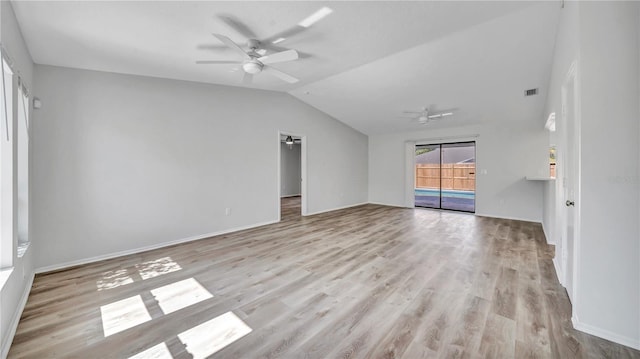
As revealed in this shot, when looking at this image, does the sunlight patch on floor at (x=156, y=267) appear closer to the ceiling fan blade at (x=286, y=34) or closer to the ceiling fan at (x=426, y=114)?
the ceiling fan blade at (x=286, y=34)

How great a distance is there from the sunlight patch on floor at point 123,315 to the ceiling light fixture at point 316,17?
3.03 meters

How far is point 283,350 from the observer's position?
1637 mm

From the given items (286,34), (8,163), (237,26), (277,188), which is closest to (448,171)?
(277,188)

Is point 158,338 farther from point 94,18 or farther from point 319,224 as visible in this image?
point 319,224

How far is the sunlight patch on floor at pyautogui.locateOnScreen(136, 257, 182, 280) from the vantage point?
2846 mm

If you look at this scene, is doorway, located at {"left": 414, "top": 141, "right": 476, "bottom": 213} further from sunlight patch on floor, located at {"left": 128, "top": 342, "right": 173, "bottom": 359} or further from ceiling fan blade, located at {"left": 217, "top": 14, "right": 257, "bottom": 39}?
sunlight patch on floor, located at {"left": 128, "top": 342, "right": 173, "bottom": 359}

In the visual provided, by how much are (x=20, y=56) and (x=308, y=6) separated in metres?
2.66

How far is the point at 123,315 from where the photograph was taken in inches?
80.7

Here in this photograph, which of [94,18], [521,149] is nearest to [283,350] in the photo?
[94,18]

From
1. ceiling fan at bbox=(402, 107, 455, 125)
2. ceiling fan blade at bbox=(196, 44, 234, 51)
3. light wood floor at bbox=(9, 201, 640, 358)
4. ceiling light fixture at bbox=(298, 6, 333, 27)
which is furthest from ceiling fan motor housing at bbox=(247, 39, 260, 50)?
ceiling fan at bbox=(402, 107, 455, 125)

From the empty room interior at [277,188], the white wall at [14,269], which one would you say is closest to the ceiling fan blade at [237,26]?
the empty room interior at [277,188]

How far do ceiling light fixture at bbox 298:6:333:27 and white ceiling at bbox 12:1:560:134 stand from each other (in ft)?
0.19

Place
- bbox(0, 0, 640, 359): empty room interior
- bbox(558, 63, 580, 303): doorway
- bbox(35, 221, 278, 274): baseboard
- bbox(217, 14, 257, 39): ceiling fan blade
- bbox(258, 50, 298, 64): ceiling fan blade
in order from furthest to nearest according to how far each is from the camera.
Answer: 1. bbox(35, 221, 278, 274): baseboard
2. bbox(258, 50, 298, 64): ceiling fan blade
3. bbox(217, 14, 257, 39): ceiling fan blade
4. bbox(558, 63, 580, 303): doorway
5. bbox(0, 0, 640, 359): empty room interior

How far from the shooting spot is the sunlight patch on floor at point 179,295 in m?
2.20
